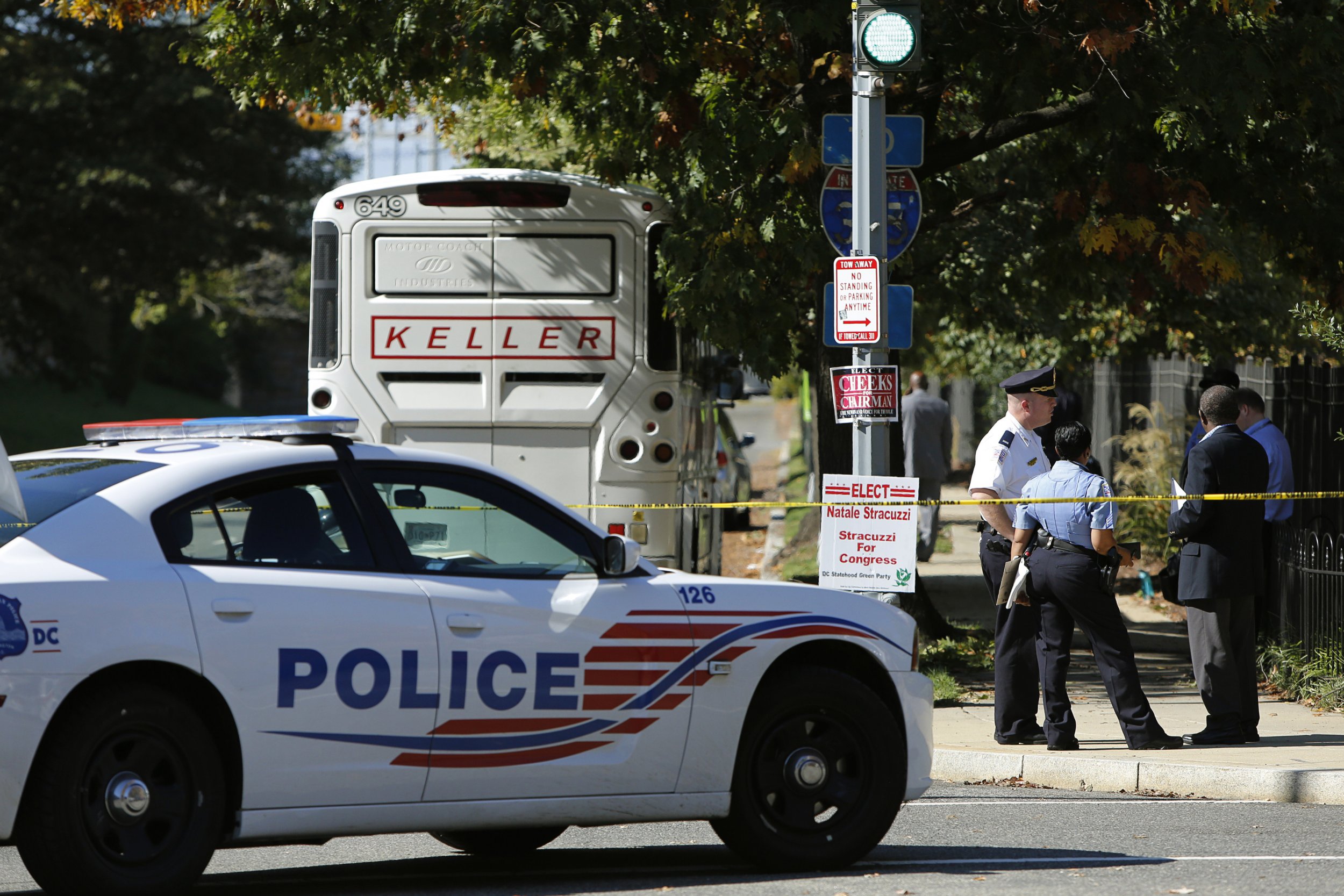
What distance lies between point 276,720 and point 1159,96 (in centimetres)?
734

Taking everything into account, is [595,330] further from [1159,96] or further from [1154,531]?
[1154,531]

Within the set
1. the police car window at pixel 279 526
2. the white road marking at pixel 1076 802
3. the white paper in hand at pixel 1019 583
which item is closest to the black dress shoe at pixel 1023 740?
the white paper in hand at pixel 1019 583

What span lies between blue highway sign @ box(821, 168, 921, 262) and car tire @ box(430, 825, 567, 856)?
414 centimetres

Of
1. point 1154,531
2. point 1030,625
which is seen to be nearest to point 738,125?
point 1030,625

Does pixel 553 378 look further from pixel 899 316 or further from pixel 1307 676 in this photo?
pixel 1307 676

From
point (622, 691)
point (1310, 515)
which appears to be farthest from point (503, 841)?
point (1310, 515)

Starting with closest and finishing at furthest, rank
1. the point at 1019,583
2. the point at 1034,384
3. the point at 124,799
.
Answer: the point at 124,799 → the point at 1019,583 → the point at 1034,384

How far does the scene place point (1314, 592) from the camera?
36.8ft

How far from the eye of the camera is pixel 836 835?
645 cm

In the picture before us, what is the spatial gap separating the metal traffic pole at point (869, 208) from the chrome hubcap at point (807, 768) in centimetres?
294

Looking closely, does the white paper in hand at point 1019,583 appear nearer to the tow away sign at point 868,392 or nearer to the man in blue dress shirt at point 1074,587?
the man in blue dress shirt at point 1074,587

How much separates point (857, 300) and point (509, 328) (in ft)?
11.4

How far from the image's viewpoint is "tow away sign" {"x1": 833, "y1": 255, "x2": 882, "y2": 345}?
29.7ft

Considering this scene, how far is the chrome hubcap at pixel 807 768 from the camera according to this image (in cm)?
643
